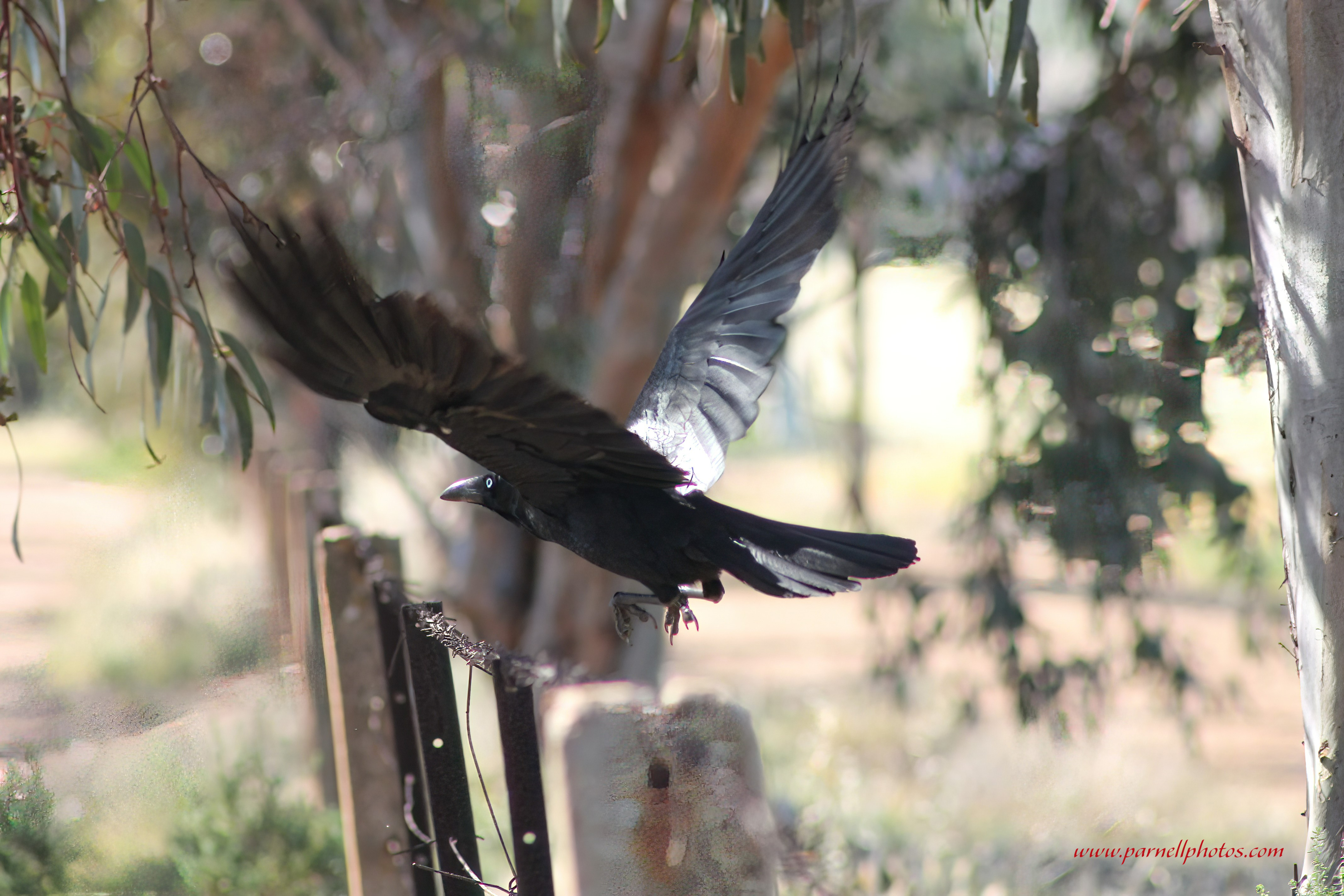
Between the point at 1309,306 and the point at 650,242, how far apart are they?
7.69 feet

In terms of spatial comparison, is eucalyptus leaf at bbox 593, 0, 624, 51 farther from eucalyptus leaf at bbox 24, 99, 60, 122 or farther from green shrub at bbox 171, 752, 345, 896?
green shrub at bbox 171, 752, 345, 896

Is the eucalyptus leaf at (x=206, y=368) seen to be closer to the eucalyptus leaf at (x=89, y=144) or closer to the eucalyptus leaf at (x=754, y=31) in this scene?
the eucalyptus leaf at (x=89, y=144)

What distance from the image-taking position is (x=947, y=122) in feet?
13.0

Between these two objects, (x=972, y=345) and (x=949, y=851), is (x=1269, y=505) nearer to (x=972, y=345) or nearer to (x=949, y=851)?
(x=972, y=345)

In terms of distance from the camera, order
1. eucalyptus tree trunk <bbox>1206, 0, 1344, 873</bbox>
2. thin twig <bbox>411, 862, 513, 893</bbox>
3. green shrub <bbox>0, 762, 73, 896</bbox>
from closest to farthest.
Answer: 1. thin twig <bbox>411, 862, 513, 893</bbox>
2. eucalyptus tree trunk <bbox>1206, 0, 1344, 873</bbox>
3. green shrub <bbox>0, 762, 73, 896</bbox>

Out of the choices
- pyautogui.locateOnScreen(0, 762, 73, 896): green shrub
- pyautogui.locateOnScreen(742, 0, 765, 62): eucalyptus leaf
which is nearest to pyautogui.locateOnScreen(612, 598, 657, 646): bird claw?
pyautogui.locateOnScreen(742, 0, 765, 62): eucalyptus leaf

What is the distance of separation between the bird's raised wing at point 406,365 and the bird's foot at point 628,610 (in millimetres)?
356

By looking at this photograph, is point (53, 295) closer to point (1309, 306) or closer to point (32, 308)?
point (32, 308)

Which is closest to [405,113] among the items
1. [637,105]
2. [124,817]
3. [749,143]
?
[637,105]

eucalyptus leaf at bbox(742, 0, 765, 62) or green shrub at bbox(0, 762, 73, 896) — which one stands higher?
eucalyptus leaf at bbox(742, 0, 765, 62)

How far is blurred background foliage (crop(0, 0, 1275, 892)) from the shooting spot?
3271 mm

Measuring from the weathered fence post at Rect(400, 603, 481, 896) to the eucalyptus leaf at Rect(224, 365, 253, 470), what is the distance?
0.52 meters

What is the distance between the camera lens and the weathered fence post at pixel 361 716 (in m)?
1.56

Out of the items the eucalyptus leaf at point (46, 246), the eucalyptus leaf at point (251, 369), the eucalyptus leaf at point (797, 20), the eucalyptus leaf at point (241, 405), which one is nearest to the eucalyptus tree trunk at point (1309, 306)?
the eucalyptus leaf at point (797, 20)
